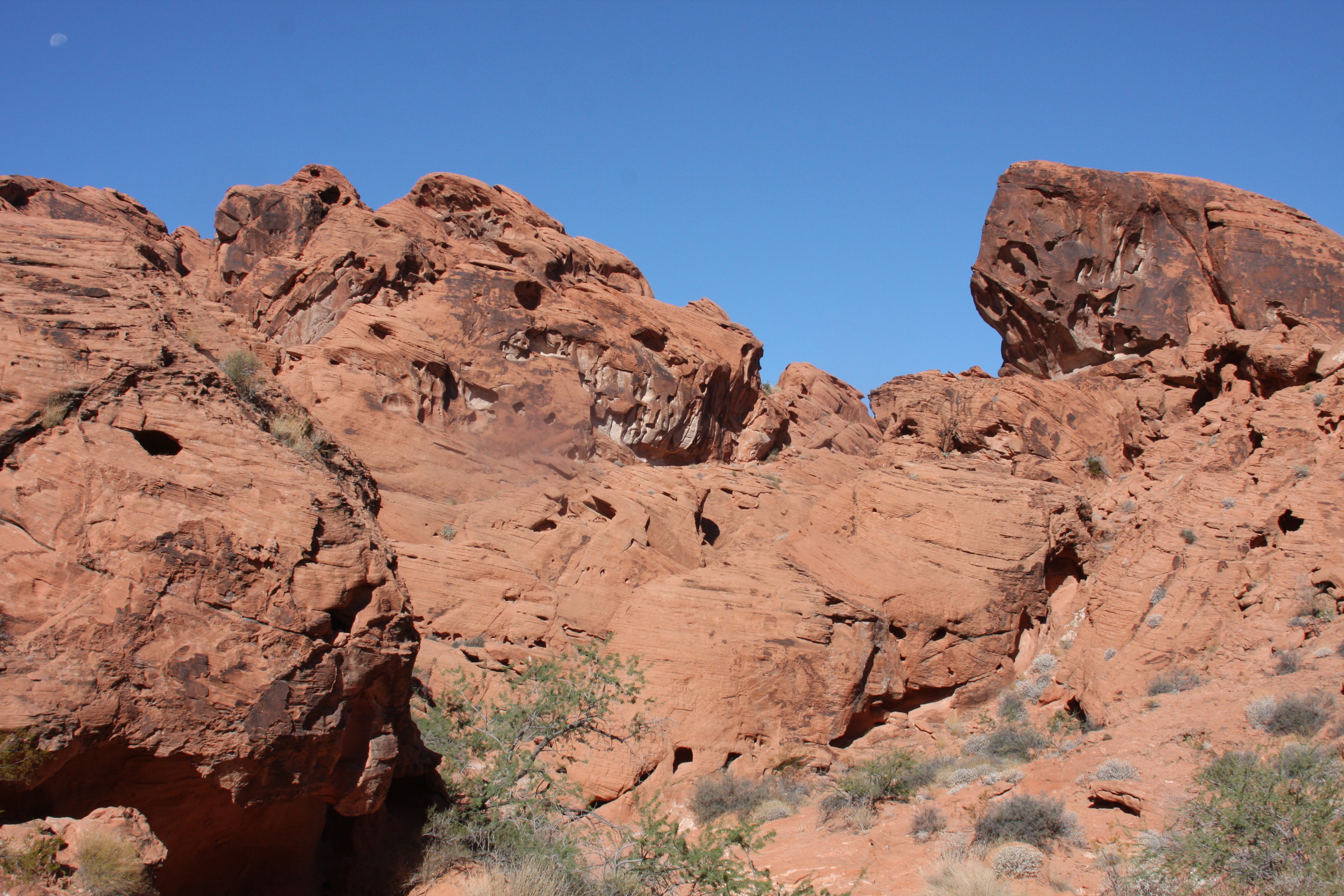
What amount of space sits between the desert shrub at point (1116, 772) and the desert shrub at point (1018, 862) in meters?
1.95

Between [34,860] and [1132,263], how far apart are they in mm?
34750

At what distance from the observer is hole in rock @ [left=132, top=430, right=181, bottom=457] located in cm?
700

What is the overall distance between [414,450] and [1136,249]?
1043 inches

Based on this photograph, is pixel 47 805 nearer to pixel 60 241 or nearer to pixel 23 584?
pixel 23 584

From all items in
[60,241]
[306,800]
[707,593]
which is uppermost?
[60,241]

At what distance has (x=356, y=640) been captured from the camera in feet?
23.5

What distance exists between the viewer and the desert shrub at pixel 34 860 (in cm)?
511

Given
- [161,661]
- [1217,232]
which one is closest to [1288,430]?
[1217,232]

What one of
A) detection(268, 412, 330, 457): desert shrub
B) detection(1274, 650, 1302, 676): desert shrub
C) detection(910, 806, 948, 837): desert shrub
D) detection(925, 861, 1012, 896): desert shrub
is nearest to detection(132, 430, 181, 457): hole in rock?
detection(268, 412, 330, 457): desert shrub

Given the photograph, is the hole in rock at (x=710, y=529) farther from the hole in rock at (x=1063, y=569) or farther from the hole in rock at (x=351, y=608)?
the hole in rock at (x=351, y=608)

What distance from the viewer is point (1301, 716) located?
34.9ft

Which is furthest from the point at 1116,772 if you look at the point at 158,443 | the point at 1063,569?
the point at 158,443

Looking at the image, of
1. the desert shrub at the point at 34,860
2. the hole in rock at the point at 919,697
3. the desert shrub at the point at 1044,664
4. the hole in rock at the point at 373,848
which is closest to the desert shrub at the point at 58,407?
the desert shrub at the point at 34,860

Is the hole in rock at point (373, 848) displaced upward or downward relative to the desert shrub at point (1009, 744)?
downward
